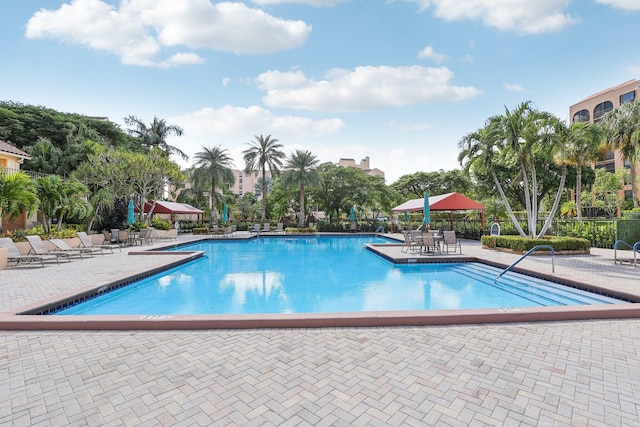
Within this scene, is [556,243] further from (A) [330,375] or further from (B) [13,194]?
(B) [13,194]

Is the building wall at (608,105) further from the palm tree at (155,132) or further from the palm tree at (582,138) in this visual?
the palm tree at (155,132)

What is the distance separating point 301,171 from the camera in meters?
30.9

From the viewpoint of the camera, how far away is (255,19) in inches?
427

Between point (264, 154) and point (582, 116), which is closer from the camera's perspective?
point (264, 154)

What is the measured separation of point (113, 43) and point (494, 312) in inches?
541

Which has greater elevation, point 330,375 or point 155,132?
point 155,132

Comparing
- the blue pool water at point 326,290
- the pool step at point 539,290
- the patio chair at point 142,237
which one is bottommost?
the blue pool water at point 326,290

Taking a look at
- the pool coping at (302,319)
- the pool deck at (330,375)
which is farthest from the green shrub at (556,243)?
the pool deck at (330,375)

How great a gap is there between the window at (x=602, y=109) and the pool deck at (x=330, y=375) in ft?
198

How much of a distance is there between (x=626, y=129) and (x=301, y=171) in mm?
22750

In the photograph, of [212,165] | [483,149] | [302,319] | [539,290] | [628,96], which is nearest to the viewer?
[302,319]

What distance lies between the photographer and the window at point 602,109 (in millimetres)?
48188

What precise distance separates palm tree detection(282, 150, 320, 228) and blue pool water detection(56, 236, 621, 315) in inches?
714

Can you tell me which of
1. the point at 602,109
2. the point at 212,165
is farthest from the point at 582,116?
the point at 212,165
